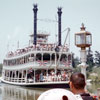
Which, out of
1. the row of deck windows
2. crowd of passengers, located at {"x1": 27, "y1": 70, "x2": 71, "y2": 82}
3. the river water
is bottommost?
the river water

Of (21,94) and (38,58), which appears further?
(38,58)

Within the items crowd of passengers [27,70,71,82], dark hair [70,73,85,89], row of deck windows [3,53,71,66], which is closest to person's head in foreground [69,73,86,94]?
dark hair [70,73,85,89]

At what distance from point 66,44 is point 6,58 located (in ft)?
38.0

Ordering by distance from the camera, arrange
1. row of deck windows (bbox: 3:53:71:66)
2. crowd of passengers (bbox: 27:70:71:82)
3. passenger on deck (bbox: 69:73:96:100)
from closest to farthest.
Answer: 1. passenger on deck (bbox: 69:73:96:100)
2. crowd of passengers (bbox: 27:70:71:82)
3. row of deck windows (bbox: 3:53:71:66)

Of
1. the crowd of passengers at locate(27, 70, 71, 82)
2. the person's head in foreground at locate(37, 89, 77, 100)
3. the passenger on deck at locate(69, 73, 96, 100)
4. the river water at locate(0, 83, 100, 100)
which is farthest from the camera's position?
the crowd of passengers at locate(27, 70, 71, 82)

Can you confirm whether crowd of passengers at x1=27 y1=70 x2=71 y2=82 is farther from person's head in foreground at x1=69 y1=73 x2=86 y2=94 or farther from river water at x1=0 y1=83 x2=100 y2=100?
person's head in foreground at x1=69 y1=73 x2=86 y2=94

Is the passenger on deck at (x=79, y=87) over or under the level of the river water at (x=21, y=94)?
over

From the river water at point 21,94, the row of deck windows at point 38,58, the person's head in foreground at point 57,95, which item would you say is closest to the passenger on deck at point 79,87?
the person's head in foreground at point 57,95

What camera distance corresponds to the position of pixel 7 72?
117ft

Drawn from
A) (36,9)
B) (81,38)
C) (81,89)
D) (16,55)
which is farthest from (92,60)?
(81,89)

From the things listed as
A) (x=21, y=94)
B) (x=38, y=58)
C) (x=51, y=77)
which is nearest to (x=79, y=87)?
(x=21, y=94)

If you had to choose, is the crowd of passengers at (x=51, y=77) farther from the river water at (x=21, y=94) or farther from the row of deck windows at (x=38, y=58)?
the river water at (x=21, y=94)

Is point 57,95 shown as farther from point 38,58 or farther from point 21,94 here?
point 38,58

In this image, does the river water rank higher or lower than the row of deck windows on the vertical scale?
lower
